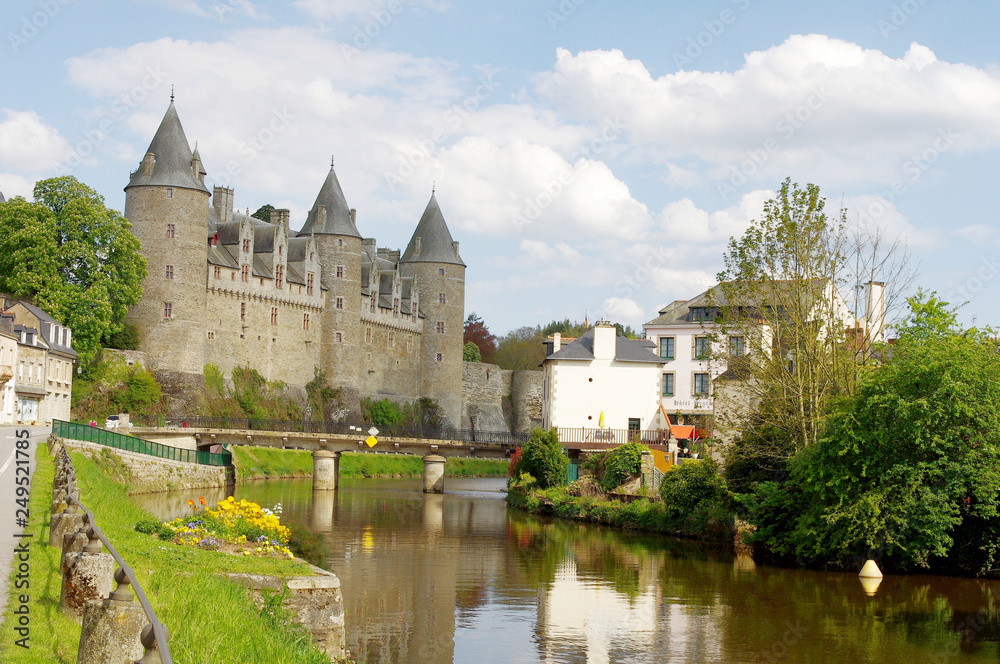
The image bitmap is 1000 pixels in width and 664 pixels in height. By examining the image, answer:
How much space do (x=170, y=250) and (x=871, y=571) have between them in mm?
43307

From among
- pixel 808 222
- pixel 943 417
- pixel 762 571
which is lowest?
pixel 762 571

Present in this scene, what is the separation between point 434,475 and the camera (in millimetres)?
49281

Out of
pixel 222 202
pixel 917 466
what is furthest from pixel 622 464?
pixel 222 202

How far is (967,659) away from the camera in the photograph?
14141mm

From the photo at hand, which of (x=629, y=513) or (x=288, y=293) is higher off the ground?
(x=288, y=293)

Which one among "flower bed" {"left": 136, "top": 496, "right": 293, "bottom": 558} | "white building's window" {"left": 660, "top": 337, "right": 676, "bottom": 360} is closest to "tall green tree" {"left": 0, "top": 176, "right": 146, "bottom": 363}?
"white building's window" {"left": 660, "top": 337, "right": 676, "bottom": 360}

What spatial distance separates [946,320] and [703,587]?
855 centimetres

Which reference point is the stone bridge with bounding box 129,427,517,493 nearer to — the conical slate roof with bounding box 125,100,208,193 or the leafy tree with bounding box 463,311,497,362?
the conical slate roof with bounding box 125,100,208,193

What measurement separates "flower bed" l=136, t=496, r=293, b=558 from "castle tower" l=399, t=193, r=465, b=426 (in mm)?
61396

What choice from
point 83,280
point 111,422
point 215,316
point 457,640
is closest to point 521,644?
point 457,640

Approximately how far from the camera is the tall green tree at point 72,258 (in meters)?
46.0

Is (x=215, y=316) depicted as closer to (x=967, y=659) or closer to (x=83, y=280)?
(x=83, y=280)

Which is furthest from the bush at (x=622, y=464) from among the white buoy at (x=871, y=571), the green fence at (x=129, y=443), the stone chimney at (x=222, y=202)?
the stone chimney at (x=222, y=202)

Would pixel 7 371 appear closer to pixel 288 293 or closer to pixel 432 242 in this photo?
pixel 288 293
